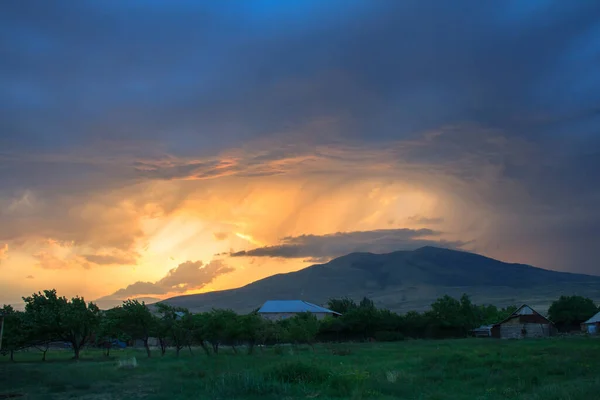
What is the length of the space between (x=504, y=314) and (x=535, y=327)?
27717mm

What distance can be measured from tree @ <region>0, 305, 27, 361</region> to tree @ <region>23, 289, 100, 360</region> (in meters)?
1.00

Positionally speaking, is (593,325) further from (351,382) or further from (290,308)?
(351,382)

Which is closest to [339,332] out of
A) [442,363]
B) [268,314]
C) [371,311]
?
[371,311]

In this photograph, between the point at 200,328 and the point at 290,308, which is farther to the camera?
the point at 290,308

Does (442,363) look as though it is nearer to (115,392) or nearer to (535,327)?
(115,392)

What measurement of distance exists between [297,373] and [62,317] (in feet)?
122

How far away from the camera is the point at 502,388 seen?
2295cm


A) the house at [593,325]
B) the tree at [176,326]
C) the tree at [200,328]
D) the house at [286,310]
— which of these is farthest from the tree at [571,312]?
the tree at [176,326]

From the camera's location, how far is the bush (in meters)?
24.4

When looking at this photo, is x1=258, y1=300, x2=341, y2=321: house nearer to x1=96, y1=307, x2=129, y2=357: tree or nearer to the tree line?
the tree line

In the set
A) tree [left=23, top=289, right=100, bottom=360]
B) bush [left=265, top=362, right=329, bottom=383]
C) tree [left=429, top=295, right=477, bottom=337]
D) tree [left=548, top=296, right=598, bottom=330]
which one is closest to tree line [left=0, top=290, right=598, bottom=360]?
tree [left=23, top=289, right=100, bottom=360]

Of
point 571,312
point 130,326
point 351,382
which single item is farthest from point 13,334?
point 571,312

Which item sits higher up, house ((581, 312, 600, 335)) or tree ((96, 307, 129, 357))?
tree ((96, 307, 129, 357))

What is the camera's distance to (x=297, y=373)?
2494cm
